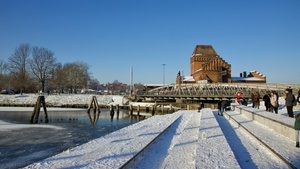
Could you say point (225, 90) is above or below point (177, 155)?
above

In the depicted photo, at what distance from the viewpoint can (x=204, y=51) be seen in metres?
112

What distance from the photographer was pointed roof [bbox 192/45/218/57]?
363 feet

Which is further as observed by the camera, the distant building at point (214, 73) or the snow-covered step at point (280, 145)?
the distant building at point (214, 73)

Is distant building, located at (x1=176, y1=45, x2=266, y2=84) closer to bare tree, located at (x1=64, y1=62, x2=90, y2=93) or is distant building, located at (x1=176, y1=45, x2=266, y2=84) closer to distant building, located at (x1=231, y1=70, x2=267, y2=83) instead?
distant building, located at (x1=231, y1=70, x2=267, y2=83)

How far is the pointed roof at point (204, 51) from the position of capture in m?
111

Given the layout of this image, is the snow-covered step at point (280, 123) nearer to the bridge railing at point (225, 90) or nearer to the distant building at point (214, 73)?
the bridge railing at point (225, 90)

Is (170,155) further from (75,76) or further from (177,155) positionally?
(75,76)

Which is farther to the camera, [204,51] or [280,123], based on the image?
[204,51]

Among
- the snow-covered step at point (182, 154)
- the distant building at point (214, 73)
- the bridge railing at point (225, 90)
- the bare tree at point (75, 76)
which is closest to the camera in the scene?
the snow-covered step at point (182, 154)

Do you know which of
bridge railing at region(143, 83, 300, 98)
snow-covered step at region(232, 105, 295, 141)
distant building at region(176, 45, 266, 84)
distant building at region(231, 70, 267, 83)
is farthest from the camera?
distant building at region(231, 70, 267, 83)

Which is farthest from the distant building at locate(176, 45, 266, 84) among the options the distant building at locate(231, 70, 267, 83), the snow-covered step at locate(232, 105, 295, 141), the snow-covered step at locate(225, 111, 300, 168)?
the snow-covered step at locate(225, 111, 300, 168)

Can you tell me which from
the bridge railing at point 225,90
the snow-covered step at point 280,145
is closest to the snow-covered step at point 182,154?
the snow-covered step at point 280,145

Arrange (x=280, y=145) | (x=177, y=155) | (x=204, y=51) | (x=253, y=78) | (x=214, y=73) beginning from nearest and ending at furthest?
(x=177, y=155), (x=280, y=145), (x=214, y=73), (x=253, y=78), (x=204, y=51)

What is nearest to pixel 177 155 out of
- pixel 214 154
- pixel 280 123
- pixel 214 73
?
pixel 214 154
